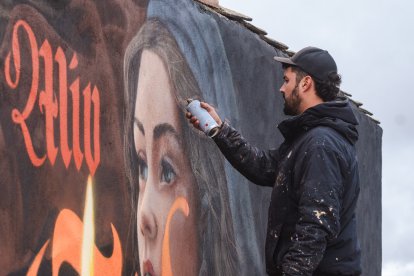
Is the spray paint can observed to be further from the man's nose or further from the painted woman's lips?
the painted woman's lips

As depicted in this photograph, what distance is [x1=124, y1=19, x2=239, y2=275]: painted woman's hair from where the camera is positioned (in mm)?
5844

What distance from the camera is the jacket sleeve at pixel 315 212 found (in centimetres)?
492

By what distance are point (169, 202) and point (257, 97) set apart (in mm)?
2165

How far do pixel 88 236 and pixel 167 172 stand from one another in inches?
48.0

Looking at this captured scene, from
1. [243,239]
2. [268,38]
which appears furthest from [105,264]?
[268,38]

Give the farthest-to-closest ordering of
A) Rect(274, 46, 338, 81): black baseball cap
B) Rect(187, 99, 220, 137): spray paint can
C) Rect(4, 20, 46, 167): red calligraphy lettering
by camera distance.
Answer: Rect(187, 99, 220, 137): spray paint can → Rect(274, 46, 338, 81): black baseball cap → Rect(4, 20, 46, 167): red calligraphy lettering

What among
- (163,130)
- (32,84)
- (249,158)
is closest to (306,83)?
(249,158)

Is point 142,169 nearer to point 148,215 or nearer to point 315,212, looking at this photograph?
point 148,215

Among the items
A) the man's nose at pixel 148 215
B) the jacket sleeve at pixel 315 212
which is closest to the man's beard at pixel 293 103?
the jacket sleeve at pixel 315 212

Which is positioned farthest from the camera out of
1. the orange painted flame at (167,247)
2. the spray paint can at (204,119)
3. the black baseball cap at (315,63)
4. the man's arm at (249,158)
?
the orange painted flame at (167,247)

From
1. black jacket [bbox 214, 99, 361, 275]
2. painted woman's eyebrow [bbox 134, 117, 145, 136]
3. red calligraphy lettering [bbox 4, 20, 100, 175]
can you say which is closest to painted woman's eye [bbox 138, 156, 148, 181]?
painted woman's eyebrow [bbox 134, 117, 145, 136]

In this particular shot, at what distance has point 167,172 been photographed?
636cm

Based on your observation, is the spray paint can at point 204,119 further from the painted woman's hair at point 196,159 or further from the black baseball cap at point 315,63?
the black baseball cap at point 315,63

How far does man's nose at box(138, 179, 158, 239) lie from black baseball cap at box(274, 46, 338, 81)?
1184 millimetres
